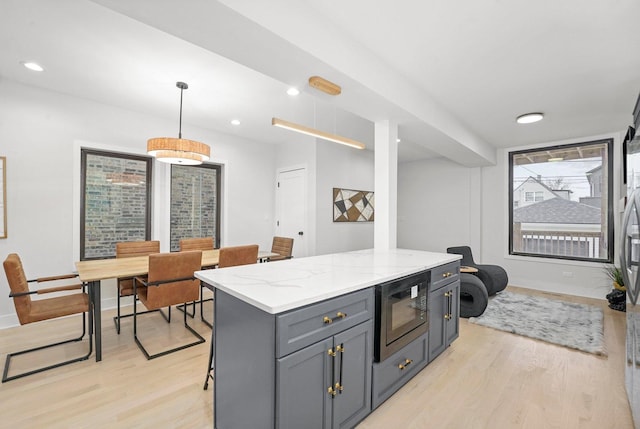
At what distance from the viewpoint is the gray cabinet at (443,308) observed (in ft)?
7.62

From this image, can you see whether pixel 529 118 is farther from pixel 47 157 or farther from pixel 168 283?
pixel 47 157

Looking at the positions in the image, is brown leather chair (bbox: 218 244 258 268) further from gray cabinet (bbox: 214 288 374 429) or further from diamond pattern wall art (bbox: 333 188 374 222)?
diamond pattern wall art (bbox: 333 188 374 222)

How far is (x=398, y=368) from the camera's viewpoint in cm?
196

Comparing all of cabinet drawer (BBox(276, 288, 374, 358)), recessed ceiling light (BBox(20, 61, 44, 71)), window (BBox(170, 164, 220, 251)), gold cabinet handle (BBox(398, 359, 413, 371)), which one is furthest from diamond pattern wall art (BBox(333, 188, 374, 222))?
recessed ceiling light (BBox(20, 61, 44, 71))

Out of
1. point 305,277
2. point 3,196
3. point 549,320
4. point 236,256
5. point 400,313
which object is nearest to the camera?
point 305,277

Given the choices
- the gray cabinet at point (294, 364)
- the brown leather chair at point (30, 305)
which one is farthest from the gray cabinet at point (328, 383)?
the brown leather chair at point (30, 305)

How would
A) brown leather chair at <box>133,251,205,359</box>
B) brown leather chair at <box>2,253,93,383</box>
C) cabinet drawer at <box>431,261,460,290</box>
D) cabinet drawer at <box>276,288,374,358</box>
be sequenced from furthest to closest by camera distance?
brown leather chair at <box>133,251,205,359</box>
cabinet drawer at <box>431,261,460,290</box>
brown leather chair at <box>2,253,93,383</box>
cabinet drawer at <box>276,288,374,358</box>

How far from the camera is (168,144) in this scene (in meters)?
2.81

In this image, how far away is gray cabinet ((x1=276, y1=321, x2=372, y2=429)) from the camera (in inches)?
49.6

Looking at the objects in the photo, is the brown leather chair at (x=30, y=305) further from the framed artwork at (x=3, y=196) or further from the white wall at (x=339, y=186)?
the white wall at (x=339, y=186)

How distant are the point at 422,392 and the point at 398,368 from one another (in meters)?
0.30

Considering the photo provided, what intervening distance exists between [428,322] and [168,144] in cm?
285

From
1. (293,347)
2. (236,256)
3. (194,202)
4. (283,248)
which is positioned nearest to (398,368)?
(293,347)

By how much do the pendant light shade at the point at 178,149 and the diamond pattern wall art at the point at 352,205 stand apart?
2.66 m
